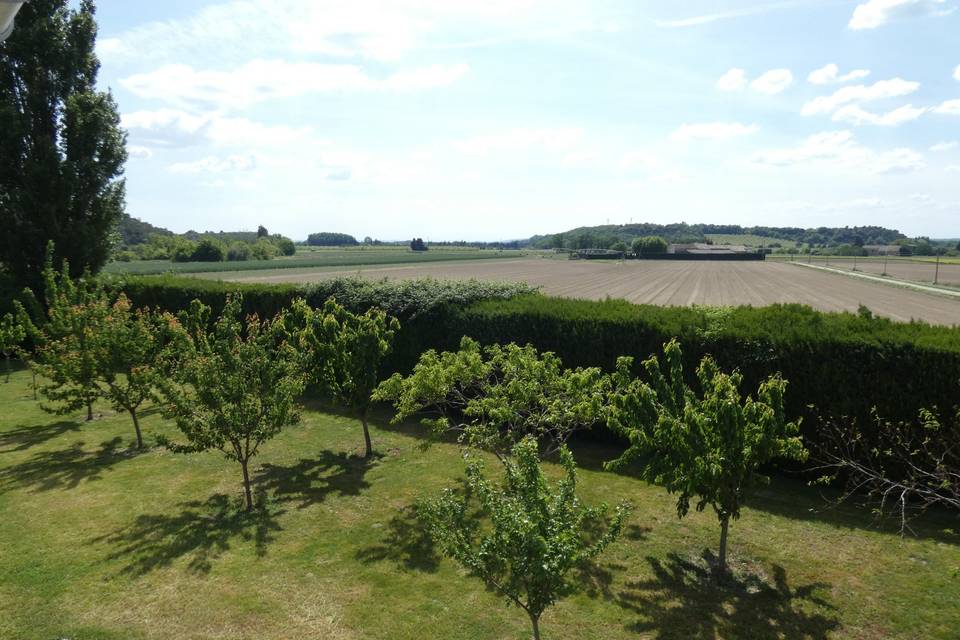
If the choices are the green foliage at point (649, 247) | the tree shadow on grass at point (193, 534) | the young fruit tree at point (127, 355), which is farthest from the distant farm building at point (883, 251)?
the tree shadow on grass at point (193, 534)

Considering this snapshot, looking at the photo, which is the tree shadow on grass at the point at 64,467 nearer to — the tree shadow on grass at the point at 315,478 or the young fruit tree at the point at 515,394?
the tree shadow on grass at the point at 315,478

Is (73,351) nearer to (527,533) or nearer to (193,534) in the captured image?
(193,534)

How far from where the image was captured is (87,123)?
27250mm

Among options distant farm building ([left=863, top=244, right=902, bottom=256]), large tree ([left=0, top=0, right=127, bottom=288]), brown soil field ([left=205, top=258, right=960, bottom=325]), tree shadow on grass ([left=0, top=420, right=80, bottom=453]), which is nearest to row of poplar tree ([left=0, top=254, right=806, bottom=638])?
tree shadow on grass ([left=0, top=420, right=80, bottom=453])

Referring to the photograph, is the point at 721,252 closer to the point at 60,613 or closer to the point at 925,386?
the point at 925,386

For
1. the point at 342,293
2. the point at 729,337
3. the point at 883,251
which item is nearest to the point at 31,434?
the point at 342,293

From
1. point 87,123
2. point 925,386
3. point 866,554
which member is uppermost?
point 87,123

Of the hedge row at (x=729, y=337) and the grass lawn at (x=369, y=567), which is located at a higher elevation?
the hedge row at (x=729, y=337)

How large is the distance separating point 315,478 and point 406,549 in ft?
14.8

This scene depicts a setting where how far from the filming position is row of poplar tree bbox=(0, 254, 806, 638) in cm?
656

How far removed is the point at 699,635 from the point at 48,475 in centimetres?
1522

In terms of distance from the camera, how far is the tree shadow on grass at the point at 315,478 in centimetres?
1269

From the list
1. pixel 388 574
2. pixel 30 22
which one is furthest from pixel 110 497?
pixel 30 22

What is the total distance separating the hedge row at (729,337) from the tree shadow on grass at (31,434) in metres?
9.68
